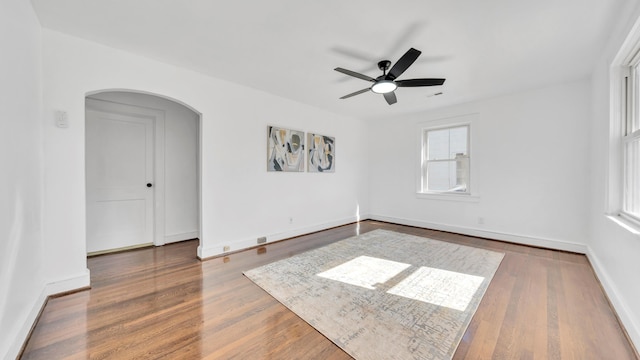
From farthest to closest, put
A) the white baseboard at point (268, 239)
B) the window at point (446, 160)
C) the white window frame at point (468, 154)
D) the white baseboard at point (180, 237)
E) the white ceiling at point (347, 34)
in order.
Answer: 1. the window at point (446, 160)
2. the white window frame at point (468, 154)
3. the white baseboard at point (180, 237)
4. the white baseboard at point (268, 239)
5. the white ceiling at point (347, 34)

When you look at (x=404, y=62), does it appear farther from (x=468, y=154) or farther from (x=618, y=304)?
(x=468, y=154)

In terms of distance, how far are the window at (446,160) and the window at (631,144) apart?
2371 mm

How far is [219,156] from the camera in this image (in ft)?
11.7

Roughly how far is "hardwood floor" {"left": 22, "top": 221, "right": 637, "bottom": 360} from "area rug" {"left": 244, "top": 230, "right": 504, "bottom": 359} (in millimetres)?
112

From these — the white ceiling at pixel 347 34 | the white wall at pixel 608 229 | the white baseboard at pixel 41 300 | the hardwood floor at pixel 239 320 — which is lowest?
the hardwood floor at pixel 239 320

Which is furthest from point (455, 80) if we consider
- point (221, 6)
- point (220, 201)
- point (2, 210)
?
point (2, 210)

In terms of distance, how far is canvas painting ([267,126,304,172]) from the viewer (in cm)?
420

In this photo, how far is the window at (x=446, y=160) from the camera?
4845 mm

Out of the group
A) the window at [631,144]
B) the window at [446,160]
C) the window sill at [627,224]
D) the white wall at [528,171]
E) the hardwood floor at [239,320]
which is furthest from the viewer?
the window at [446,160]

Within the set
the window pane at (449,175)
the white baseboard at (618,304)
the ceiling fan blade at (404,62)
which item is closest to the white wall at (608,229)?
the white baseboard at (618,304)

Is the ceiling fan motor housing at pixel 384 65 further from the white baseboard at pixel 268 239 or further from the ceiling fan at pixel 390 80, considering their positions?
the white baseboard at pixel 268 239

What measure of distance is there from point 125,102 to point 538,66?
5701mm

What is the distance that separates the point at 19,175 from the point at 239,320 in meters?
1.88

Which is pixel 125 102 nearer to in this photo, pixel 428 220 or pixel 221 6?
pixel 221 6
